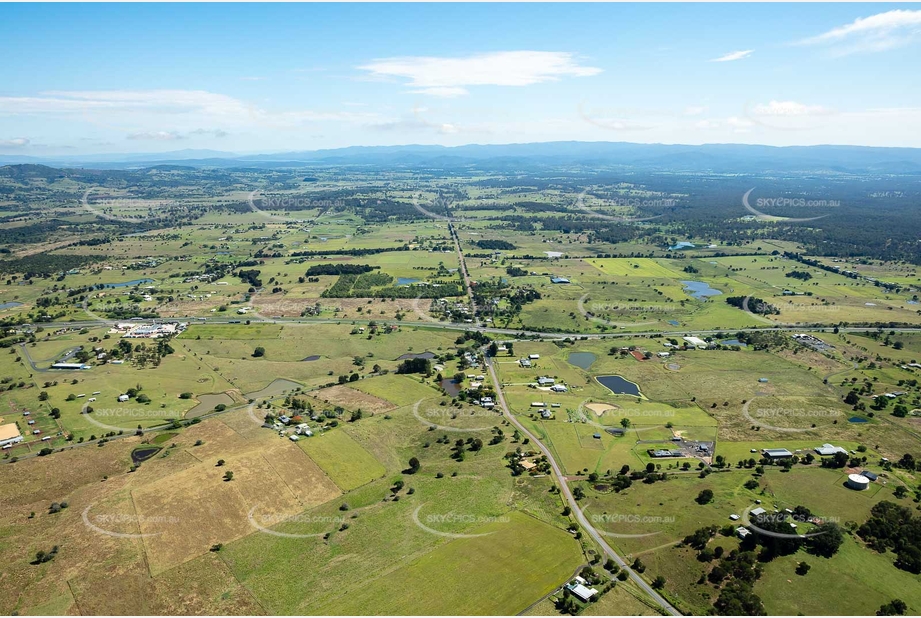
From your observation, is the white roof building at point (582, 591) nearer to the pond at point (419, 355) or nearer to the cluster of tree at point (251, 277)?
the pond at point (419, 355)

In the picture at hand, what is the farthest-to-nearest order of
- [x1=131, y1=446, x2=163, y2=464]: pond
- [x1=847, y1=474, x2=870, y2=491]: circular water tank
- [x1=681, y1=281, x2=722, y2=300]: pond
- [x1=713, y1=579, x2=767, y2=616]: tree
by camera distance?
[x1=681, y1=281, x2=722, y2=300]: pond, [x1=131, y1=446, x2=163, y2=464]: pond, [x1=847, y1=474, x2=870, y2=491]: circular water tank, [x1=713, y1=579, x2=767, y2=616]: tree

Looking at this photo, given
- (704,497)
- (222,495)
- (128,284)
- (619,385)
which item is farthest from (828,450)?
(128,284)

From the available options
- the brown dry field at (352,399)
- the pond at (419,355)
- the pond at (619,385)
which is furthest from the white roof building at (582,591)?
the pond at (419,355)

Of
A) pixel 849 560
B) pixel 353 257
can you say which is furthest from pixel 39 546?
pixel 353 257

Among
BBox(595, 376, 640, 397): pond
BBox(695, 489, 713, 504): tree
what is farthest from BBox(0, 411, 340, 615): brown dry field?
BBox(595, 376, 640, 397): pond

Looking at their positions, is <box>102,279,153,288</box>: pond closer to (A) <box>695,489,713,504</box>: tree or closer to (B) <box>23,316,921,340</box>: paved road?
(B) <box>23,316,921,340</box>: paved road

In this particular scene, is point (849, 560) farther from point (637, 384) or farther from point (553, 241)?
point (553, 241)
